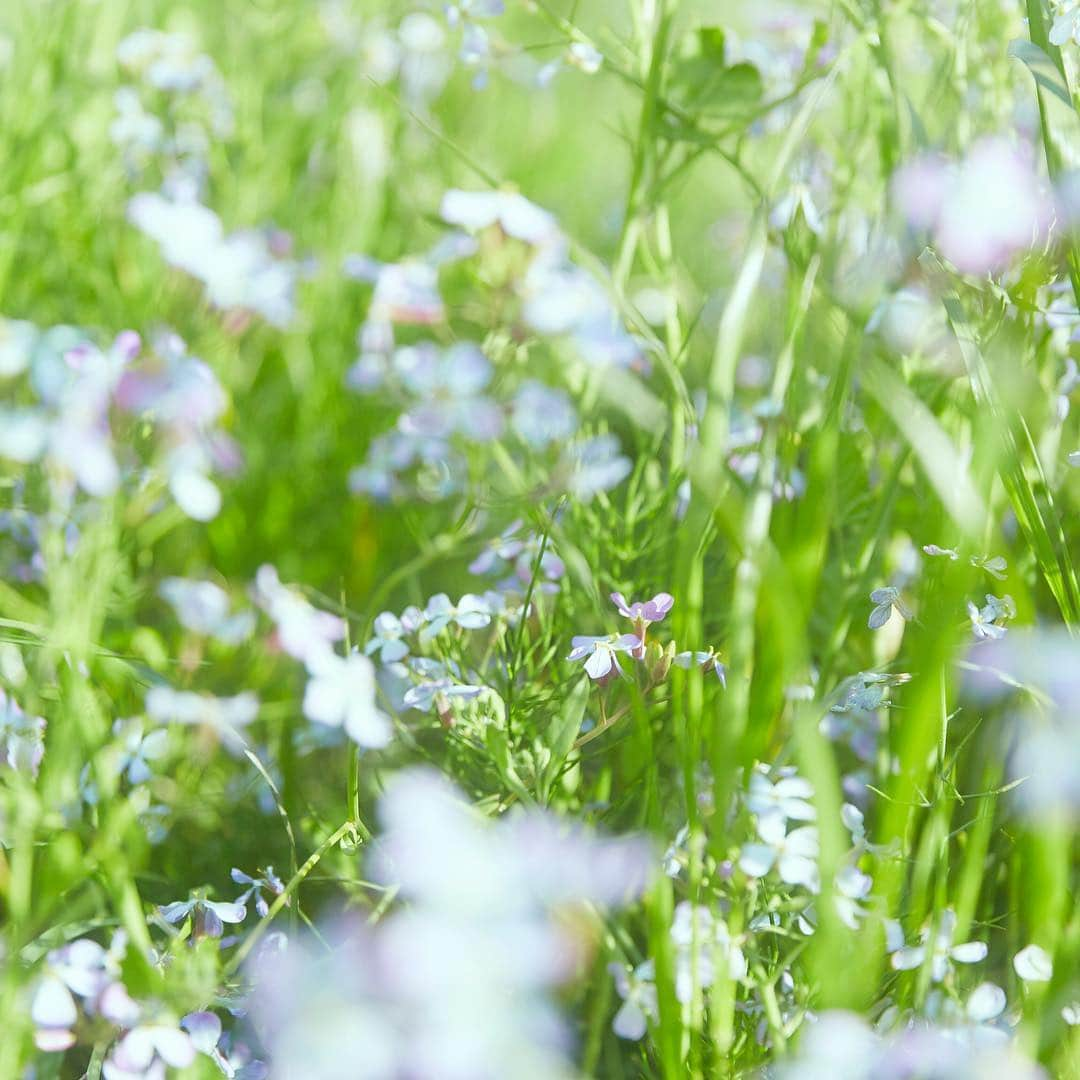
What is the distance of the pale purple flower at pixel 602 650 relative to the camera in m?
0.73

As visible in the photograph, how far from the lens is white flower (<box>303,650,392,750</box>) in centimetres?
68

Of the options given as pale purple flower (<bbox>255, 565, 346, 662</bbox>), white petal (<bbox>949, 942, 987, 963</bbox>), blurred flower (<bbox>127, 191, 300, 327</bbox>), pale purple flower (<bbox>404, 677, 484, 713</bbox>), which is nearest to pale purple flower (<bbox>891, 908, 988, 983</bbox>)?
white petal (<bbox>949, 942, 987, 963</bbox>)

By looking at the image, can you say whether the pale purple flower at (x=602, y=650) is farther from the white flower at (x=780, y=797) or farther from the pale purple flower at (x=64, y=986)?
the pale purple flower at (x=64, y=986)

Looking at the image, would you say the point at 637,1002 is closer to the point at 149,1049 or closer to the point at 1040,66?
the point at 149,1049

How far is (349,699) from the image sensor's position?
71cm

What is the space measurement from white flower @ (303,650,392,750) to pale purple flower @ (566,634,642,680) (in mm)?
130

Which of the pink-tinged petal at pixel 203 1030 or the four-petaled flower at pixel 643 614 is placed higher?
the four-petaled flower at pixel 643 614

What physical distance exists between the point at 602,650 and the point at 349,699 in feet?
0.53

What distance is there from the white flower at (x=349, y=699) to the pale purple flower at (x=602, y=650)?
0.43ft

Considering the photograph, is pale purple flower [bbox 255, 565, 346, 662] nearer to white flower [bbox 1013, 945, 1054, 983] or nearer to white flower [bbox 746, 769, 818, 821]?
white flower [bbox 746, 769, 818, 821]

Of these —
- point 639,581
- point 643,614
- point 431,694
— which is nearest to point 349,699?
point 431,694

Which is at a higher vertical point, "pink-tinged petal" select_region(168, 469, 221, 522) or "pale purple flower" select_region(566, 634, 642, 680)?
"pale purple flower" select_region(566, 634, 642, 680)

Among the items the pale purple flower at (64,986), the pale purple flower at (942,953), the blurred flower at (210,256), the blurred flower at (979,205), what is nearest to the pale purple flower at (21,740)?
the pale purple flower at (64,986)

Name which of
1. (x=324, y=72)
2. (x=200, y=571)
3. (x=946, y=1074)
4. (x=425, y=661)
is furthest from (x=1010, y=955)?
(x=324, y=72)
